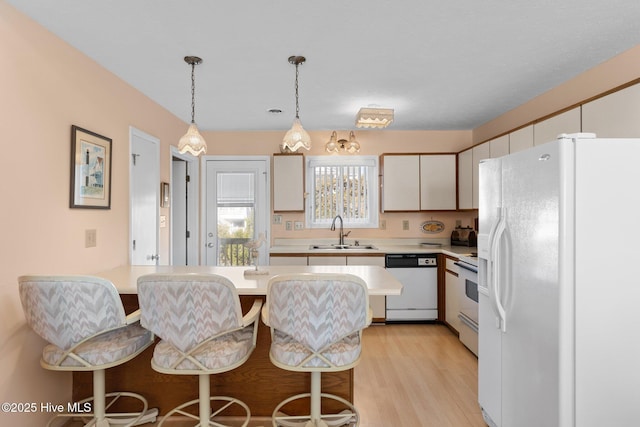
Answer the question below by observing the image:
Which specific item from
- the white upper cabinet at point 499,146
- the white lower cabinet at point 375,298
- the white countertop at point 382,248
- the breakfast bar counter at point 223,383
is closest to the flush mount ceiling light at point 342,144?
the white countertop at point 382,248

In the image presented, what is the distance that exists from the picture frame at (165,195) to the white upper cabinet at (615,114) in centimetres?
351

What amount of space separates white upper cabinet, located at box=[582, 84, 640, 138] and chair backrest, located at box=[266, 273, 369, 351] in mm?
1747

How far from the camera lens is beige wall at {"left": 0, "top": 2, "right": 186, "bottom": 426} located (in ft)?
6.06

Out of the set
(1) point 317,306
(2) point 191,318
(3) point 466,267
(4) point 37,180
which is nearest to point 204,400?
(2) point 191,318

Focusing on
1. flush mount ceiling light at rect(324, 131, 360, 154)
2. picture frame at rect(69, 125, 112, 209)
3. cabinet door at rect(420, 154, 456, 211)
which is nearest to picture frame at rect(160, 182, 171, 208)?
picture frame at rect(69, 125, 112, 209)

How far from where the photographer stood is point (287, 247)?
4.56m

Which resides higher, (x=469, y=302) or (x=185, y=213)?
(x=185, y=213)

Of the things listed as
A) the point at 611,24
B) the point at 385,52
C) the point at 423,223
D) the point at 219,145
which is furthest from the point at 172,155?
the point at 611,24

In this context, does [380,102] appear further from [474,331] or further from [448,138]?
[474,331]

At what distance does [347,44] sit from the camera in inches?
90.2

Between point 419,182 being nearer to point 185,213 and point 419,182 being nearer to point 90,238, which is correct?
point 185,213

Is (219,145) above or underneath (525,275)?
above

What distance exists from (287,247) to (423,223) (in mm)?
1768

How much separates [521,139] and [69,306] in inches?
131
